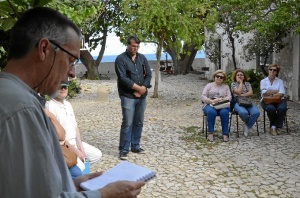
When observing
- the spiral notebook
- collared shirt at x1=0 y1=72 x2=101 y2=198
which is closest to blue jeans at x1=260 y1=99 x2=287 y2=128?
the spiral notebook

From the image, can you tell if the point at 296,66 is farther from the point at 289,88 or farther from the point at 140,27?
the point at 140,27

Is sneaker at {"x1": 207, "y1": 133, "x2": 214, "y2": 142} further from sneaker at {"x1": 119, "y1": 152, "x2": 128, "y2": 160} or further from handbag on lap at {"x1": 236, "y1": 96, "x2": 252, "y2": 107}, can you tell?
sneaker at {"x1": 119, "y1": 152, "x2": 128, "y2": 160}

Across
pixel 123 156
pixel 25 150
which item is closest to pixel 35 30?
pixel 25 150

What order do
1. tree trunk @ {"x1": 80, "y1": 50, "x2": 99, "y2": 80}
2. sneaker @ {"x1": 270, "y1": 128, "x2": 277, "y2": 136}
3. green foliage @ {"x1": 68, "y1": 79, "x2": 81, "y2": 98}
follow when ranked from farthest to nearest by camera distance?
tree trunk @ {"x1": 80, "y1": 50, "x2": 99, "y2": 80}
green foliage @ {"x1": 68, "y1": 79, "x2": 81, "y2": 98}
sneaker @ {"x1": 270, "y1": 128, "x2": 277, "y2": 136}

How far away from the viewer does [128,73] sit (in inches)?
263

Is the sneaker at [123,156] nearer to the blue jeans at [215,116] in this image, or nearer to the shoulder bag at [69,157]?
the blue jeans at [215,116]

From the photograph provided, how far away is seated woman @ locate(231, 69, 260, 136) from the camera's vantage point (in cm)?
816

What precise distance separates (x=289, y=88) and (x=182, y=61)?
1271 centimetres

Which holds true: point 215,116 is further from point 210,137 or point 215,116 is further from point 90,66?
point 90,66

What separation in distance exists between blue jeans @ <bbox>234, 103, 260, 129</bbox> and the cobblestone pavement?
343 mm

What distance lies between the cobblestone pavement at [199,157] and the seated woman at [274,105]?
Answer: 0.77 feet

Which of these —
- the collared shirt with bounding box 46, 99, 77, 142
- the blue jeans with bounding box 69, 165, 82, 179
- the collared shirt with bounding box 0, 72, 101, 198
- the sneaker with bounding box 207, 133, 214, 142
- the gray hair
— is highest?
the gray hair

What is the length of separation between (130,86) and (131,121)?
615 mm

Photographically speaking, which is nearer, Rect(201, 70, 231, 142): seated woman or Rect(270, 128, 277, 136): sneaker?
Rect(201, 70, 231, 142): seated woman
